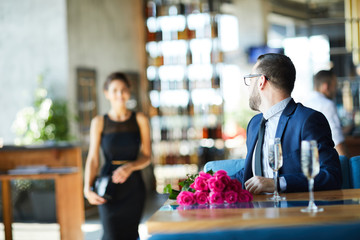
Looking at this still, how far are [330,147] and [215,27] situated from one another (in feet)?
23.1

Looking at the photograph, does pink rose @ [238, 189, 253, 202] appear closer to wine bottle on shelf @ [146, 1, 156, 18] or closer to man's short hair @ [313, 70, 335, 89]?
man's short hair @ [313, 70, 335, 89]

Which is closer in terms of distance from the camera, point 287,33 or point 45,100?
point 45,100

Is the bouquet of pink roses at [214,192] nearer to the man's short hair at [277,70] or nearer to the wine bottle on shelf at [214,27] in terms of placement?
the man's short hair at [277,70]

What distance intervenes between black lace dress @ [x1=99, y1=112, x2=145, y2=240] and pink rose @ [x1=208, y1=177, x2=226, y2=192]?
2.06m

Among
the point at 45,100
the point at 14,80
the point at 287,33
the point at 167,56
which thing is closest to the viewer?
the point at 45,100

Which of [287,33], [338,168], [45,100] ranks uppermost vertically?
[287,33]

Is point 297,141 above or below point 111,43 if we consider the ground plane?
below

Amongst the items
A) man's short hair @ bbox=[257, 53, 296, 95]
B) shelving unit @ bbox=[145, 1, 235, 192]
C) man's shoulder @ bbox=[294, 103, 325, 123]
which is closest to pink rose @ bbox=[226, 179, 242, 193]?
man's shoulder @ bbox=[294, 103, 325, 123]

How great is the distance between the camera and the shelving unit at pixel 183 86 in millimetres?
9422

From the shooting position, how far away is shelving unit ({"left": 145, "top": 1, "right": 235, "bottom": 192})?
371 inches

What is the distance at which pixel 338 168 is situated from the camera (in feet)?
8.48

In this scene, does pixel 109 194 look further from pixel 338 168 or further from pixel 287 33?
pixel 287 33

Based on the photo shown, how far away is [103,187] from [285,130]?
191 centimetres

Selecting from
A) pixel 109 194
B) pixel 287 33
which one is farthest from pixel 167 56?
pixel 287 33
